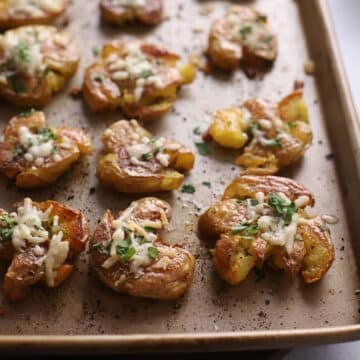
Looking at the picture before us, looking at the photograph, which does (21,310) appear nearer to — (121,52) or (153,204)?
(153,204)

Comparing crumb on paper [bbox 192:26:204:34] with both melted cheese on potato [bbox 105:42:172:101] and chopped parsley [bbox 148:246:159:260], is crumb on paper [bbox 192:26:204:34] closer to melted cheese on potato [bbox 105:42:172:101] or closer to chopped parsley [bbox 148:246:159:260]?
melted cheese on potato [bbox 105:42:172:101]

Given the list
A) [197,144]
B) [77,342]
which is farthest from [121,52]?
[77,342]

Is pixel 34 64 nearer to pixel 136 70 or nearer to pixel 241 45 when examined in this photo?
pixel 136 70

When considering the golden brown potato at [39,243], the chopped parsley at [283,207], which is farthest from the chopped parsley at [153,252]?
the chopped parsley at [283,207]

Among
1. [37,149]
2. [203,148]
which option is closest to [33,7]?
[37,149]

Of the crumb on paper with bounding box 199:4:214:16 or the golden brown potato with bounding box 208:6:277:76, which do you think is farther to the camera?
the crumb on paper with bounding box 199:4:214:16

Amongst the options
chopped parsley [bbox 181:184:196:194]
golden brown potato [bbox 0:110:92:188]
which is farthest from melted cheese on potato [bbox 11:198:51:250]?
chopped parsley [bbox 181:184:196:194]
